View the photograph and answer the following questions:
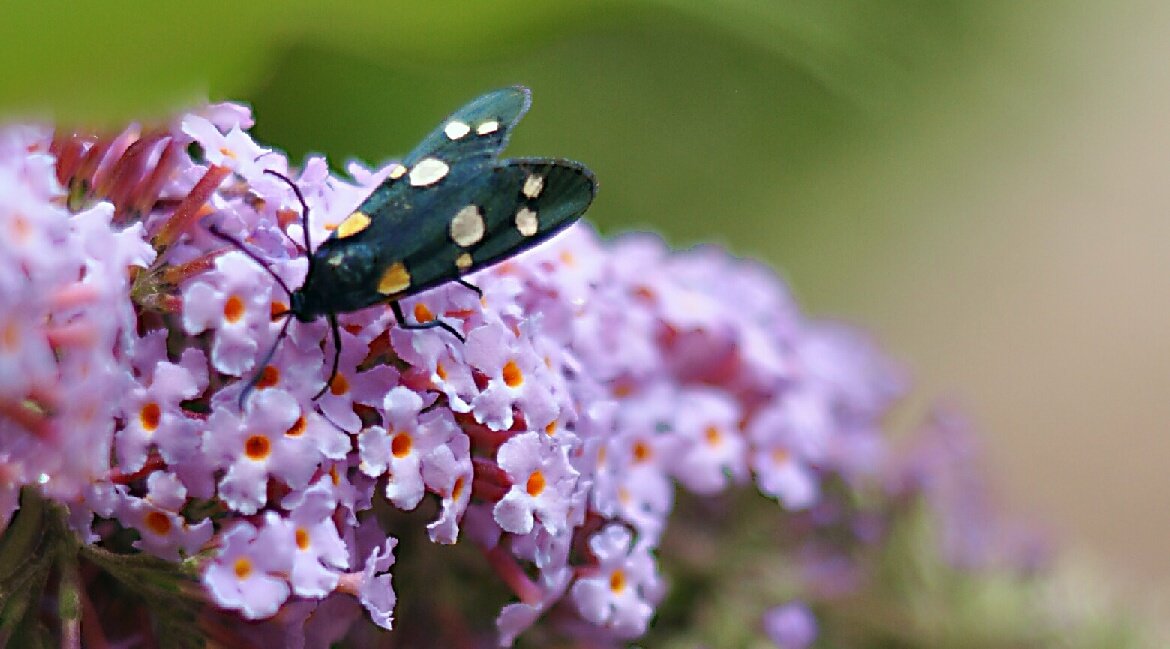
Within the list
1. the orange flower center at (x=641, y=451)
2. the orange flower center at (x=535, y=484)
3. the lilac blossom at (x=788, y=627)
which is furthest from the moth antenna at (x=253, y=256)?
the lilac blossom at (x=788, y=627)

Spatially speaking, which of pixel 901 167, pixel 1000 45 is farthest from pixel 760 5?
pixel 901 167

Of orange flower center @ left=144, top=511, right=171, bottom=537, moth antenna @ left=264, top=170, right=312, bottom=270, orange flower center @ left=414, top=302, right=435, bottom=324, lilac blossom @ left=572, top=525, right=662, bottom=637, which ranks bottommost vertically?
orange flower center @ left=144, top=511, right=171, bottom=537

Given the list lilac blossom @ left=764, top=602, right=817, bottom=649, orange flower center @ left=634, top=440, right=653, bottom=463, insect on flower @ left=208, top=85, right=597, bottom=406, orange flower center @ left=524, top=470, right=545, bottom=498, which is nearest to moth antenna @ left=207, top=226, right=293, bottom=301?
insect on flower @ left=208, top=85, right=597, bottom=406

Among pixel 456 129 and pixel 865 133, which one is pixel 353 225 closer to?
pixel 456 129

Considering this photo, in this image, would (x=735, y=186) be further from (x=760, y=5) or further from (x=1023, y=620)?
(x=760, y=5)

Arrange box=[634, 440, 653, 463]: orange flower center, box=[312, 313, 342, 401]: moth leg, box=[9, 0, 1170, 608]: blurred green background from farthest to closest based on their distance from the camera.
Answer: box=[634, 440, 653, 463]: orange flower center, box=[312, 313, 342, 401]: moth leg, box=[9, 0, 1170, 608]: blurred green background

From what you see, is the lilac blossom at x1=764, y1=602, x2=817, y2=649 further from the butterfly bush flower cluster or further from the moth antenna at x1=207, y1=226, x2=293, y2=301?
the moth antenna at x1=207, y1=226, x2=293, y2=301

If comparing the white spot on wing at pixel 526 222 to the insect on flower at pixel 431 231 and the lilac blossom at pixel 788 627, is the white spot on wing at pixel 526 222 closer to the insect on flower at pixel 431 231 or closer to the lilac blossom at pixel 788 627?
the insect on flower at pixel 431 231

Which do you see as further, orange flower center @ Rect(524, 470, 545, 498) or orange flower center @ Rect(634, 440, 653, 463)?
orange flower center @ Rect(634, 440, 653, 463)
